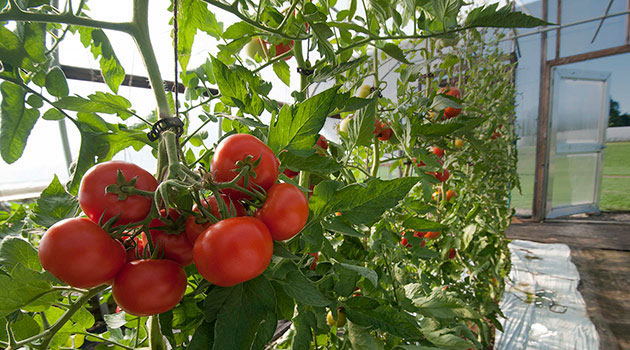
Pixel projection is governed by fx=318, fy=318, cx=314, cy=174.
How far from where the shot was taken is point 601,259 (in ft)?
8.42

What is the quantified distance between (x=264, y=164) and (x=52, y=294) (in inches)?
7.3

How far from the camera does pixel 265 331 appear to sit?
0.22 meters

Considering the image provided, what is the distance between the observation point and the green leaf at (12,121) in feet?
0.85

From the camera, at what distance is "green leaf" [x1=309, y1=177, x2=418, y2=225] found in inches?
9.3

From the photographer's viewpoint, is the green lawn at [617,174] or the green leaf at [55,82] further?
the green lawn at [617,174]

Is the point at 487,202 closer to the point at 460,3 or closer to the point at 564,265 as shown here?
the point at 460,3

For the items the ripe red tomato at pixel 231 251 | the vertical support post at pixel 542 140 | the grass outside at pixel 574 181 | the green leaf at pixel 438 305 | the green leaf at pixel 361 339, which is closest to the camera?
the ripe red tomato at pixel 231 251

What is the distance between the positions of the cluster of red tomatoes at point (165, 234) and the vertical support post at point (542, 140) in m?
4.86

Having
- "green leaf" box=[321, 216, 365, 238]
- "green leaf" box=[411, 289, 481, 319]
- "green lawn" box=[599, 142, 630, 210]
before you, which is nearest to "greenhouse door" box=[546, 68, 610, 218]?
"green lawn" box=[599, 142, 630, 210]

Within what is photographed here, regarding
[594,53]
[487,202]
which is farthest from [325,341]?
[594,53]

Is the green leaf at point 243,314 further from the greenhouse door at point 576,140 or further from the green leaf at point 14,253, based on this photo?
the greenhouse door at point 576,140

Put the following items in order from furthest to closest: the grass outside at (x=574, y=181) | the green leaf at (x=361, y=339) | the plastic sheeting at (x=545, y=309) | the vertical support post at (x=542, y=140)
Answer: the grass outside at (x=574, y=181), the vertical support post at (x=542, y=140), the plastic sheeting at (x=545, y=309), the green leaf at (x=361, y=339)

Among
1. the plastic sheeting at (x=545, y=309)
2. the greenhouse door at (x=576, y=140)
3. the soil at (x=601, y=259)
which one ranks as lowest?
the soil at (x=601, y=259)

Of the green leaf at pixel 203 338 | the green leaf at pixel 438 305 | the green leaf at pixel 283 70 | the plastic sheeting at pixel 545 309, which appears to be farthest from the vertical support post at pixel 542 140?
the green leaf at pixel 203 338
